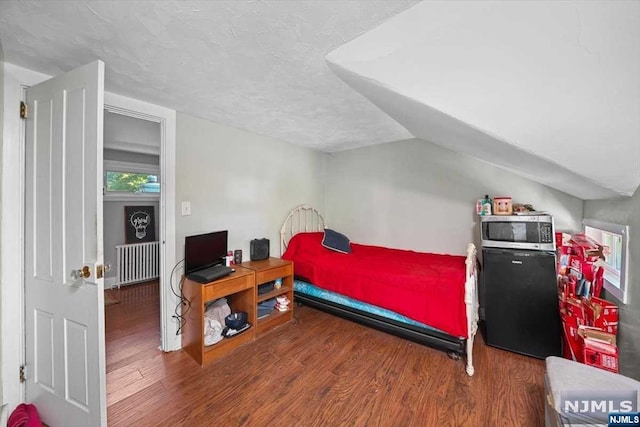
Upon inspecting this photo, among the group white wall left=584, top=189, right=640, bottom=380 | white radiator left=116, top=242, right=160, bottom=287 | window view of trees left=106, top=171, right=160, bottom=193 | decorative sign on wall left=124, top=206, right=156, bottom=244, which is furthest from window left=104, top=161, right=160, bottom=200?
white wall left=584, top=189, right=640, bottom=380

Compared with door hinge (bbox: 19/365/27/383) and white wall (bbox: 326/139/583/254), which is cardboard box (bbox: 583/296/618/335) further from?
door hinge (bbox: 19/365/27/383)

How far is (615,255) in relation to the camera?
1.64m

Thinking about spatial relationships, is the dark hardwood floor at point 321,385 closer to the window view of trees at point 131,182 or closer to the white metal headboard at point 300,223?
the white metal headboard at point 300,223

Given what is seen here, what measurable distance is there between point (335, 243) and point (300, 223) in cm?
72

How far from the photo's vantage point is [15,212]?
149 cm

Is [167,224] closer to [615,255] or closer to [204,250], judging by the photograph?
[204,250]

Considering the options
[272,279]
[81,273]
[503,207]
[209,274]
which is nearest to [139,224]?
[209,274]

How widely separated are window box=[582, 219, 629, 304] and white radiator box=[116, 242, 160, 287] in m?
5.58

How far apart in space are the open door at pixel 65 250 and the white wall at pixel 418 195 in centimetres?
317

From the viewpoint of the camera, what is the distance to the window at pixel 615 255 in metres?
1.47

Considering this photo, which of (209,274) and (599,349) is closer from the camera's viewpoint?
(599,349)

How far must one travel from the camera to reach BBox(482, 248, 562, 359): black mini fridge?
2.05 metres

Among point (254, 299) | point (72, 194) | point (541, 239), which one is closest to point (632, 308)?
point (541, 239)

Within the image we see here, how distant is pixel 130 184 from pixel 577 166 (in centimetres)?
554
